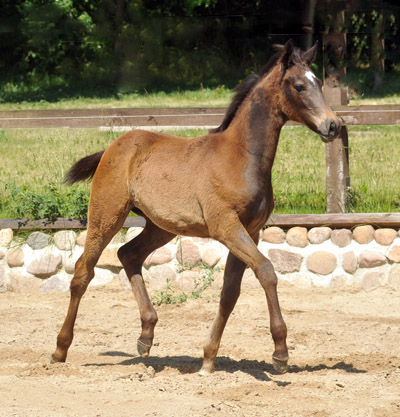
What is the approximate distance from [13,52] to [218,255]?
14578mm

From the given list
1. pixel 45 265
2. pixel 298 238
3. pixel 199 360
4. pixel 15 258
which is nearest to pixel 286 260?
pixel 298 238

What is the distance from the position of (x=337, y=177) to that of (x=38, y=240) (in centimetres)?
338

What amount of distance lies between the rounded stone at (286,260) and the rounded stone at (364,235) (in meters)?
0.63

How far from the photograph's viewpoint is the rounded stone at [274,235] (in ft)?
26.1

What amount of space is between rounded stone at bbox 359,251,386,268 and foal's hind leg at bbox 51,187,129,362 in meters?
3.06

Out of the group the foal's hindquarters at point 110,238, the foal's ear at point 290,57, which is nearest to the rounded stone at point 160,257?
the foal's hindquarters at point 110,238

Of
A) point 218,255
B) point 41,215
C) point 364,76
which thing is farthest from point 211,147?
point 364,76

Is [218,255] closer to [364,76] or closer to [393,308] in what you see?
[393,308]

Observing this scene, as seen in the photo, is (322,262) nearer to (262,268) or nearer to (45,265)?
(45,265)

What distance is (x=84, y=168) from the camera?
623 cm

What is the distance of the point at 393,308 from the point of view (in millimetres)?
7227

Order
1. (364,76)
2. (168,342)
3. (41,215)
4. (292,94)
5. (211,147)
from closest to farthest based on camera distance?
(292,94)
(211,147)
(168,342)
(41,215)
(364,76)

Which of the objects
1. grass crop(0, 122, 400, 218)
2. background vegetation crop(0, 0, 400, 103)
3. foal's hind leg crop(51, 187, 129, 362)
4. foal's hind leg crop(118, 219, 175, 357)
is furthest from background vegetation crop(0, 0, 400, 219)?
foal's hind leg crop(51, 187, 129, 362)

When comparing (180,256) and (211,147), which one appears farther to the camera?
(180,256)
